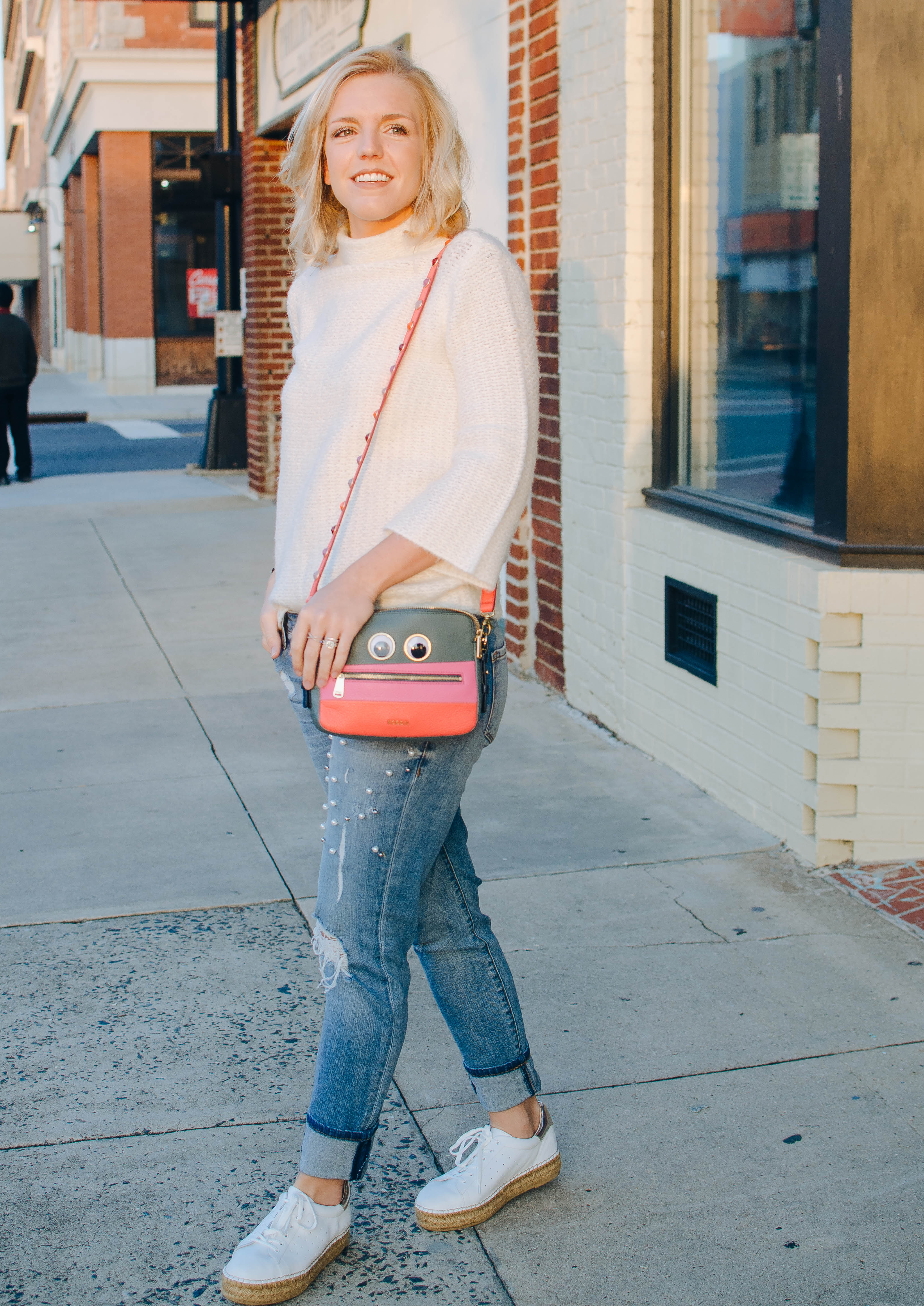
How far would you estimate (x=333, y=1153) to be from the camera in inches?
96.4

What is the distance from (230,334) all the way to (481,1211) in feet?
43.0

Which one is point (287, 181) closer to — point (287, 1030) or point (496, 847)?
point (287, 1030)

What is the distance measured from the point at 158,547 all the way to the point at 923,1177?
8565 millimetres

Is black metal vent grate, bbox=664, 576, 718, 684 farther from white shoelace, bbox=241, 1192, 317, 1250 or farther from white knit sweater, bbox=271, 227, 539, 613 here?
white shoelace, bbox=241, 1192, 317, 1250

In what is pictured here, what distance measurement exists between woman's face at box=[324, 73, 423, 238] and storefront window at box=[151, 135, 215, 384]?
30.0 m

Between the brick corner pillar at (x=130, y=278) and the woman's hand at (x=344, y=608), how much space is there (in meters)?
30.8

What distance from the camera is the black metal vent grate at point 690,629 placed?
16.3 feet

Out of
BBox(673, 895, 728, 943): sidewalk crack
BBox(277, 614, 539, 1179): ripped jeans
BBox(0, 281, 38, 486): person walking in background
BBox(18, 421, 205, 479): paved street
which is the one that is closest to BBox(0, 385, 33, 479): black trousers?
BBox(0, 281, 38, 486): person walking in background

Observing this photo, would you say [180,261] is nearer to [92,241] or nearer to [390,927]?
[92,241]

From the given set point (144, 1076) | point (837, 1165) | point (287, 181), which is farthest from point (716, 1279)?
point (287, 181)

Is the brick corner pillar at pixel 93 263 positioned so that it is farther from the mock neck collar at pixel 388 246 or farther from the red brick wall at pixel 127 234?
the mock neck collar at pixel 388 246

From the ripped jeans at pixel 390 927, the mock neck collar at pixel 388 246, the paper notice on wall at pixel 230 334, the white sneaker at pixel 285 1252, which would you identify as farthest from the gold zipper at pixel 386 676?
the paper notice on wall at pixel 230 334

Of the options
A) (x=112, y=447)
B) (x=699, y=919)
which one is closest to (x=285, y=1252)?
(x=699, y=919)

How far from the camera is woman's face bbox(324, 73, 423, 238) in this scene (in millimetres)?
2385
